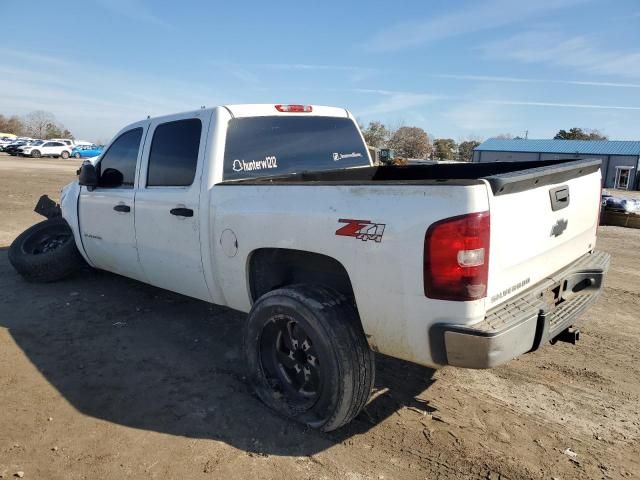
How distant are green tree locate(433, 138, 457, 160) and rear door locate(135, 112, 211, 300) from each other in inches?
2059

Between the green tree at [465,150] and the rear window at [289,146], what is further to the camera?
the green tree at [465,150]

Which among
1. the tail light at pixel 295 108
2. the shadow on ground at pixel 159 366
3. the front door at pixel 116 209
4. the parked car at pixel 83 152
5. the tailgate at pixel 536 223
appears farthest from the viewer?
the parked car at pixel 83 152

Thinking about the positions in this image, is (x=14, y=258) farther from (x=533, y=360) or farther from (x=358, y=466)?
(x=533, y=360)

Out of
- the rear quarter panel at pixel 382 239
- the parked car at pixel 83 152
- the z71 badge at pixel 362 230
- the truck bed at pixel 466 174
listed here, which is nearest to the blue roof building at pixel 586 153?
the truck bed at pixel 466 174

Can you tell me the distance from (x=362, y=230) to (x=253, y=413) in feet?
4.88

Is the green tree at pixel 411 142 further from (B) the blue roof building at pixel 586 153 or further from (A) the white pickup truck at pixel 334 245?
(A) the white pickup truck at pixel 334 245

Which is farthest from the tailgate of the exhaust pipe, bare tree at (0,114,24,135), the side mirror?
bare tree at (0,114,24,135)

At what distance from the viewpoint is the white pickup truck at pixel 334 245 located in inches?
94.6

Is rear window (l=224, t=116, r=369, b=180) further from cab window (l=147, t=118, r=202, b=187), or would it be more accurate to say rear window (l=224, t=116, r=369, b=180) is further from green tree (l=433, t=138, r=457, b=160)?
green tree (l=433, t=138, r=457, b=160)

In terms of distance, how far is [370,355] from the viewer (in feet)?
9.39

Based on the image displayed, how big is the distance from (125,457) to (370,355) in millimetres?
1510

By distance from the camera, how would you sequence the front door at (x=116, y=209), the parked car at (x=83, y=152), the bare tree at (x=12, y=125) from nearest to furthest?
1. the front door at (x=116, y=209)
2. the parked car at (x=83, y=152)
3. the bare tree at (x=12, y=125)

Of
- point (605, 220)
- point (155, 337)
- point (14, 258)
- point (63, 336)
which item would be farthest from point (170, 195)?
point (605, 220)

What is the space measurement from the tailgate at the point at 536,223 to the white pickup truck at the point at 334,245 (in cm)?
1
